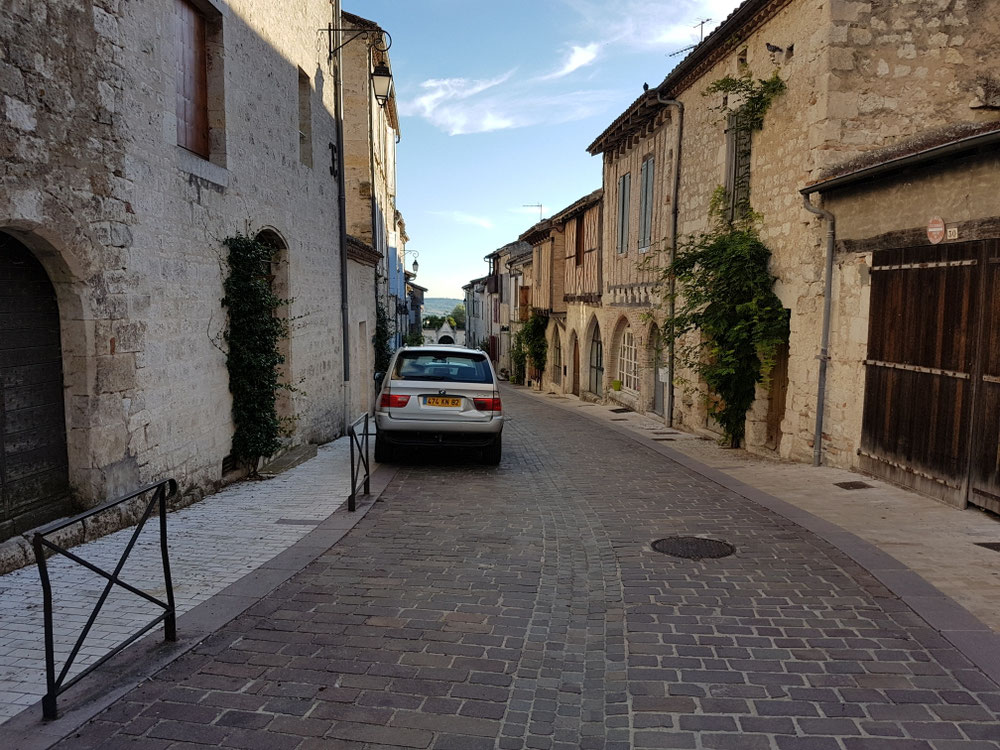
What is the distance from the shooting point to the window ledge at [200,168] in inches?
274

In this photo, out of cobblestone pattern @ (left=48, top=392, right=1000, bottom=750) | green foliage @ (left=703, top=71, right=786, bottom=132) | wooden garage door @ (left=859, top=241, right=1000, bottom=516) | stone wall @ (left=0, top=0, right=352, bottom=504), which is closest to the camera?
cobblestone pattern @ (left=48, top=392, right=1000, bottom=750)

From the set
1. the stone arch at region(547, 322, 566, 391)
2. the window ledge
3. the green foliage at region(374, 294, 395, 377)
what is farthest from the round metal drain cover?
the stone arch at region(547, 322, 566, 391)

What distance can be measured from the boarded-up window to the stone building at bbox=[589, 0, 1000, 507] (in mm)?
7148

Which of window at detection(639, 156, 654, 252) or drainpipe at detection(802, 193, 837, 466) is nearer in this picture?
drainpipe at detection(802, 193, 837, 466)

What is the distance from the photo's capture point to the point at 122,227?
19.6ft

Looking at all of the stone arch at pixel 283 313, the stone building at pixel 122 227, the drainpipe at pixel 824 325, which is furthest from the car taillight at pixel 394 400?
the drainpipe at pixel 824 325

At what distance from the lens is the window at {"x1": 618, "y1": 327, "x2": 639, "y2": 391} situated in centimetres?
1892

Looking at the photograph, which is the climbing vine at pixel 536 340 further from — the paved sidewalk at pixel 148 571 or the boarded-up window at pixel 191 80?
the paved sidewalk at pixel 148 571

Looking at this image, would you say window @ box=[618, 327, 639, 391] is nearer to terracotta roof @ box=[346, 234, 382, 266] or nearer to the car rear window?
terracotta roof @ box=[346, 234, 382, 266]

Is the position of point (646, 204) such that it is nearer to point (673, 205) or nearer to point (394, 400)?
point (673, 205)

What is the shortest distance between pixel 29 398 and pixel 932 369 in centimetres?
798

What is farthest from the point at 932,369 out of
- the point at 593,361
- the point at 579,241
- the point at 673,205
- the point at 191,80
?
the point at 579,241

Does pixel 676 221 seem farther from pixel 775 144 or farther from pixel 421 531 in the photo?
pixel 421 531

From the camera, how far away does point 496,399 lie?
31.0 ft
